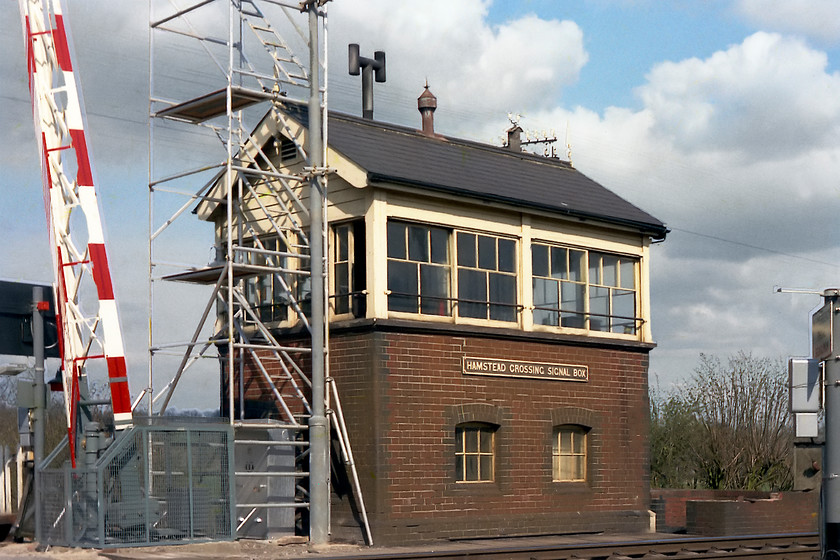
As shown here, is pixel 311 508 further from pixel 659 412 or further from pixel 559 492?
pixel 659 412

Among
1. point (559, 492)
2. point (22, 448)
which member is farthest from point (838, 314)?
point (22, 448)

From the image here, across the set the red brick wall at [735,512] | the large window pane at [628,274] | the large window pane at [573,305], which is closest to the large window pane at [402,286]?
the large window pane at [573,305]

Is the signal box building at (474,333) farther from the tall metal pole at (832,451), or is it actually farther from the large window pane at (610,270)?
the tall metal pole at (832,451)

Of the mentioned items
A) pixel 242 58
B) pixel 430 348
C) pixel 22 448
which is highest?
pixel 242 58

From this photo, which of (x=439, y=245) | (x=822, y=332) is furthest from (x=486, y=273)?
(x=822, y=332)

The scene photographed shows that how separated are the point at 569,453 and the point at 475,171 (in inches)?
235

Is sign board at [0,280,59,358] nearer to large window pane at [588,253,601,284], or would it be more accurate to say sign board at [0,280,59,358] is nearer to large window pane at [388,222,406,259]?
large window pane at [388,222,406,259]

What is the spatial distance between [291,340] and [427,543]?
15.1 ft

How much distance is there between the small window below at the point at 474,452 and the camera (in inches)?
841

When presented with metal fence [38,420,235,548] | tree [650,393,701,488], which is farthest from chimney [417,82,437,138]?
tree [650,393,701,488]

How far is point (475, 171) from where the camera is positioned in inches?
912

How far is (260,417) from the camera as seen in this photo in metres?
22.0

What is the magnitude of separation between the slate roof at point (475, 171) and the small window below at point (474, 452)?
433 cm

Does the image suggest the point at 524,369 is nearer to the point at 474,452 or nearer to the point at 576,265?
the point at 474,452
